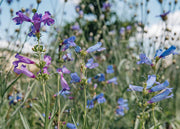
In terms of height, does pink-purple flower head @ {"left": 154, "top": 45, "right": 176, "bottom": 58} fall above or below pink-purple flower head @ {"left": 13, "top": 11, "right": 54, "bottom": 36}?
below

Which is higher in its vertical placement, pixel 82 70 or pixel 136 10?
pixel 136 10

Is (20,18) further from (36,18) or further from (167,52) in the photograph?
(167,52)

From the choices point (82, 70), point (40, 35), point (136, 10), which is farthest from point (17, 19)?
point (136, 10)

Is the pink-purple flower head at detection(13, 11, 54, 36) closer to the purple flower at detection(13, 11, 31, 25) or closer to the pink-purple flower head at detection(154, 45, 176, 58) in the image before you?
the purple flower at detection(13, 11, 31, 25)

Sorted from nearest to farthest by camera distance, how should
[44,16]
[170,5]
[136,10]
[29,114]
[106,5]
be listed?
[44,16]
[29,114]
[170,5]
[136,10]
[106,5]

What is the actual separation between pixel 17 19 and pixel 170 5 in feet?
6.53

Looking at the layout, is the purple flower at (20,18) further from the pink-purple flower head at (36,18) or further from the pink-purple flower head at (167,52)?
Answer: the pink-purple flower head at (167,52)

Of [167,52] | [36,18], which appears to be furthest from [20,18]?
[167,52]

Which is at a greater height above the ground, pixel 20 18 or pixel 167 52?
pixel 20 18

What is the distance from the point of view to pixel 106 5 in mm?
3826

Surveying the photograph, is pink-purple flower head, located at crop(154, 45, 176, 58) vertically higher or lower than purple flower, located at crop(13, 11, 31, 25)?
lower

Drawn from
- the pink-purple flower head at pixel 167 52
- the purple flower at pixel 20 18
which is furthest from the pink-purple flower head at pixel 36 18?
the pink-purple flower head at pixel 167 52

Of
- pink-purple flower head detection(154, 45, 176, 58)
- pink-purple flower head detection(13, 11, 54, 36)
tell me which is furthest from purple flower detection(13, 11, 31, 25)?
pink-purple flower head detection(154, 45, 176, 58)

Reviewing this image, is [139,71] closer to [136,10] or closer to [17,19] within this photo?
[136,10]
